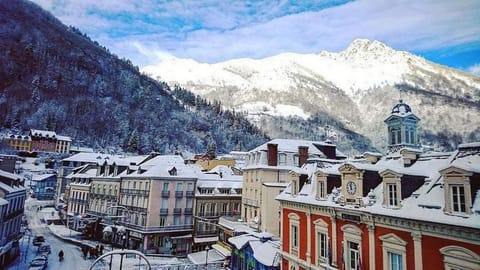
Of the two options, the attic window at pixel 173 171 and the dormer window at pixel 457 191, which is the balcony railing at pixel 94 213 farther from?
the dormer window at pixel 457 191

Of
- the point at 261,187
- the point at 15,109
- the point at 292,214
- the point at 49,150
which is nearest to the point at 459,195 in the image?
the point at 292,214

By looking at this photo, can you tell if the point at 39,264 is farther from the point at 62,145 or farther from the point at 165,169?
the point at 62,145

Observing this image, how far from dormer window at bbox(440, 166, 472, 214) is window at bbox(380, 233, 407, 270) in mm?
2970

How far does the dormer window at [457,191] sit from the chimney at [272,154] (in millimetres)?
30211

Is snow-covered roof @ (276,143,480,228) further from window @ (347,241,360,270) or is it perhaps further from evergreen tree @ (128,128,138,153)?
evergreen tree @ (128,128,138,153)

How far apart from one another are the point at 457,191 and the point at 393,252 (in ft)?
14.6

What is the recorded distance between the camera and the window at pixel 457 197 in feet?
41.2

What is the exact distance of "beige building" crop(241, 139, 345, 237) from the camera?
4019 cm

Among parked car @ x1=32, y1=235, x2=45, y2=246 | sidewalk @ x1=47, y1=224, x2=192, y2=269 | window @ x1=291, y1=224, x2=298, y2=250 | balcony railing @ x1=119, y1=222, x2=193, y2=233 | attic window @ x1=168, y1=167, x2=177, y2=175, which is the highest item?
attic window @ x1=168, y1=167, x2=177, y2=175

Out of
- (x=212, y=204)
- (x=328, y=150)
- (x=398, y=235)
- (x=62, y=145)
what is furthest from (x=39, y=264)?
(x=62, y=145)

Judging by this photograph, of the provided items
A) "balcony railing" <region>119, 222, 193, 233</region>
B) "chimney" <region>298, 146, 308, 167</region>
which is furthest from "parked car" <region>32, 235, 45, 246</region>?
"chimney" <region>298, 146, 308, 167</region>

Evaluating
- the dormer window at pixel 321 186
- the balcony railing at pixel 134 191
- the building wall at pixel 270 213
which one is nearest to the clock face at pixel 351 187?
the dormer window at pixel 321 186

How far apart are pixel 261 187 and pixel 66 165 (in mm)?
72627

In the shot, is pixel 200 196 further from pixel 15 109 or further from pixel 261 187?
pixel 15 109
